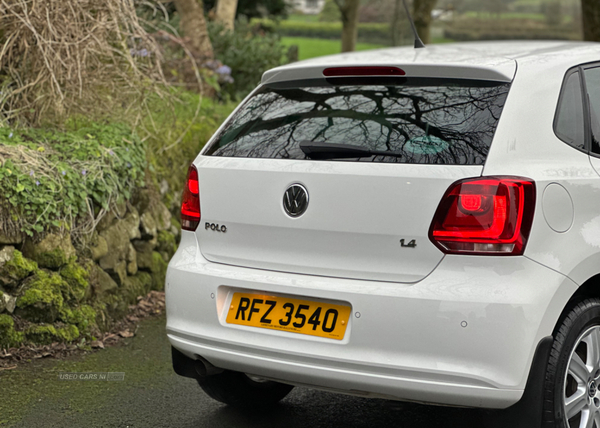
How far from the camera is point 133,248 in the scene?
6.11 metres

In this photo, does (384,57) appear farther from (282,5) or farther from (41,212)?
(282,5)

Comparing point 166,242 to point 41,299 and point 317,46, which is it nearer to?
point 41,299

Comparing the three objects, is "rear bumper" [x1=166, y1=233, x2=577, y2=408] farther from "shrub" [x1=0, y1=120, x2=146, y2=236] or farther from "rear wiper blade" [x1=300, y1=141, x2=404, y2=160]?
"shrub" [x1=0, y1=120, x2=146, y2=236]

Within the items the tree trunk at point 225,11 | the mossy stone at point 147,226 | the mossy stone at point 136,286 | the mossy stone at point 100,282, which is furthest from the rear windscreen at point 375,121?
the tree trunk at point 225,11

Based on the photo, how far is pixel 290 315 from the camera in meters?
3.18

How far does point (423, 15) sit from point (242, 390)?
17681 mm

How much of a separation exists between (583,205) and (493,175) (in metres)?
0.55

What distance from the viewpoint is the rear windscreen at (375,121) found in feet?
10.0

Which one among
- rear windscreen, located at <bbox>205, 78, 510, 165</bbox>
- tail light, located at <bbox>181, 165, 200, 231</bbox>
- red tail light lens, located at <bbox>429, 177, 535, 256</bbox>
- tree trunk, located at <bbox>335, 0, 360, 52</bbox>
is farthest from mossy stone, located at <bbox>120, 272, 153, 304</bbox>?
tree trunk, located at <bbox>335, 0, 360, 52</bbox>

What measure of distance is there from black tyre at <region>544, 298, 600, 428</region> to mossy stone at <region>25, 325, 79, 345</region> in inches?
125

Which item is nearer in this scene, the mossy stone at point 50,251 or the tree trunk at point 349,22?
the mossy stone at point 50,251

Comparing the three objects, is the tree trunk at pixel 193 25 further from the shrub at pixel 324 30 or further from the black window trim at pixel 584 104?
the shrub at pixel 324 30

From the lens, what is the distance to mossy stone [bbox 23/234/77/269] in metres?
5.08

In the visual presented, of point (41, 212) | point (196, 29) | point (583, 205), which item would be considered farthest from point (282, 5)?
point (583, 205)
